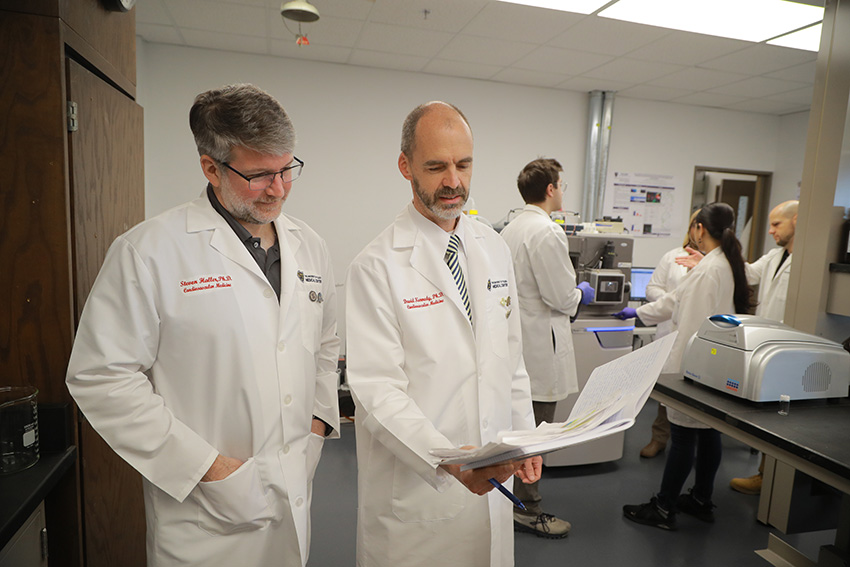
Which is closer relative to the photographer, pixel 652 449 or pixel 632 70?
pixel 652 449

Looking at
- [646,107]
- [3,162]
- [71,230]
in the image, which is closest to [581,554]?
[71,230]

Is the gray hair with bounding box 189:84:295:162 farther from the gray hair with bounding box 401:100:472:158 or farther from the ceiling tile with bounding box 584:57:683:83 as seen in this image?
the ceiling tile with bounding box 584:57:683:83

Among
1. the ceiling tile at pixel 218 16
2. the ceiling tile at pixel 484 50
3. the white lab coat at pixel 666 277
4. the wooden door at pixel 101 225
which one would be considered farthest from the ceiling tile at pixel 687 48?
the wooden door at pixel 101 225

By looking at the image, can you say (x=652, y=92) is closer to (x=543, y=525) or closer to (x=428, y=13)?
(x=428, y=13)

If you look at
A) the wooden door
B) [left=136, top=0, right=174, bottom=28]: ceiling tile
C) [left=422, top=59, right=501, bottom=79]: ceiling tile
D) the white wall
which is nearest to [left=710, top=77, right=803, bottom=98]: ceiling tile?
the white wall

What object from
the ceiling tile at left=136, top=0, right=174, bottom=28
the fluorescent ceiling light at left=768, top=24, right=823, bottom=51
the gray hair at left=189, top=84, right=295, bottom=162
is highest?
the fluorescent ceiling light at left=768, top=24, right=823, bottom=51

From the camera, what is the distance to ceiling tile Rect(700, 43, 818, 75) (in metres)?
3.50

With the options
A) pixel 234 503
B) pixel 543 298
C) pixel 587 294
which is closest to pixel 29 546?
pixel 234 503

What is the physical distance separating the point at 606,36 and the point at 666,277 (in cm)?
174

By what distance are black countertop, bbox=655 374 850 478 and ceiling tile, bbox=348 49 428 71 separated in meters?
3.15

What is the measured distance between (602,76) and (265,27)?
8.72 feet

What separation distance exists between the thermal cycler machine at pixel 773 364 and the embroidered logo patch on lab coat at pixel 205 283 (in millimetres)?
1464

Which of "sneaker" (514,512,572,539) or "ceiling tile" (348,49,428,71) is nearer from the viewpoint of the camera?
"sneaker" (514,512,572,539)

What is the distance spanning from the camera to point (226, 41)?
3660mm
